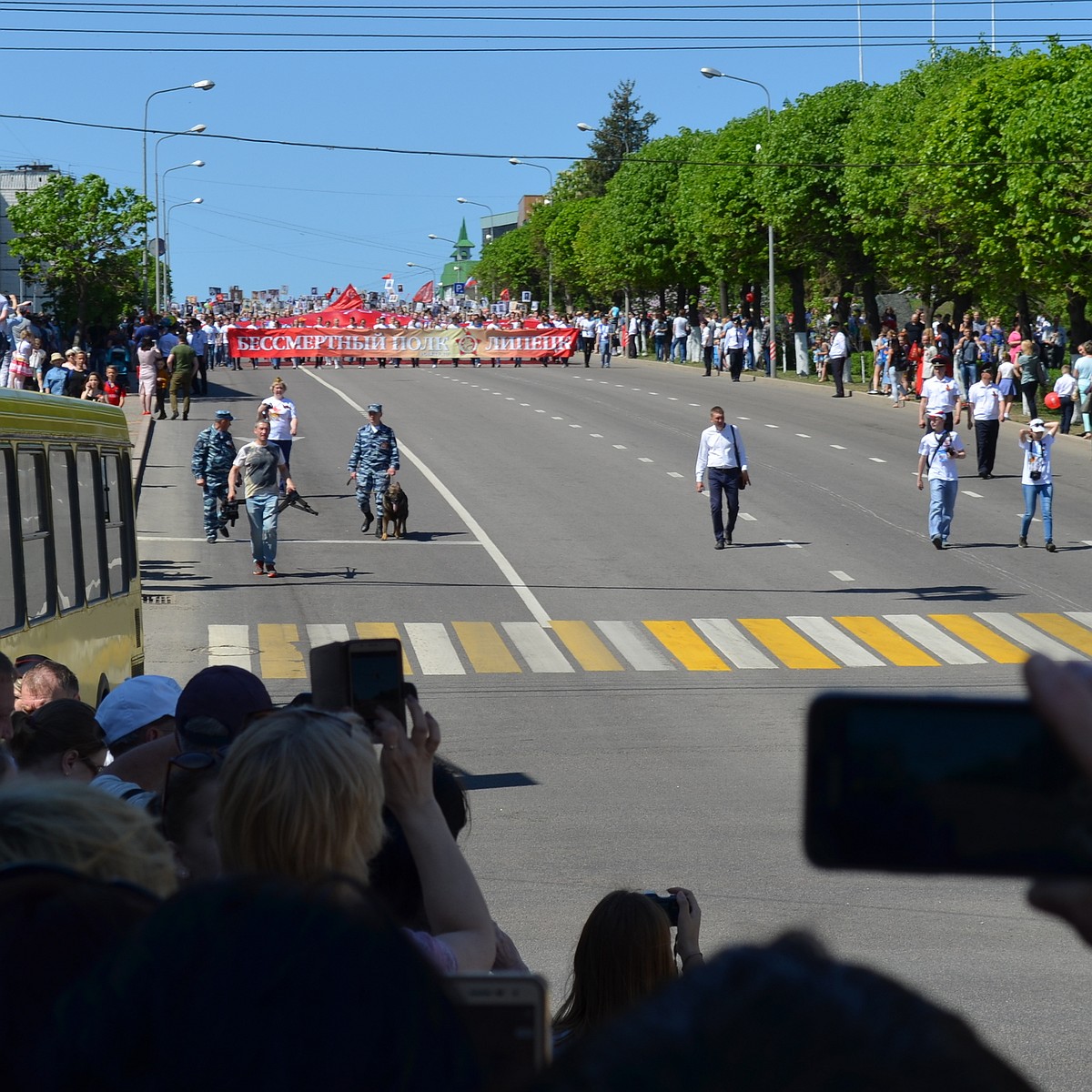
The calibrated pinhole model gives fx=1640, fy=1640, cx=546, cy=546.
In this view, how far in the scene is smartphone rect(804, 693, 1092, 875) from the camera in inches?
51.3

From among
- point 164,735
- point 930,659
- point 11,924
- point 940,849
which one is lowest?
point 930,659

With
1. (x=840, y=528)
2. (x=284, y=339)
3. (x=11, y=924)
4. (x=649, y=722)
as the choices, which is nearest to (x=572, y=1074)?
(x=11, y=924)

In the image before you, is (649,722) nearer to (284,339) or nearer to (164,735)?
(164,735)

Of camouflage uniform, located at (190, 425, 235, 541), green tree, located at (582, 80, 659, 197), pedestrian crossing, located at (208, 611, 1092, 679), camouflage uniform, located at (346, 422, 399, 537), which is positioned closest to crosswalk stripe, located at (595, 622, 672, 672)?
pedestrian crossing, located at (208, 611, 1092, 679)

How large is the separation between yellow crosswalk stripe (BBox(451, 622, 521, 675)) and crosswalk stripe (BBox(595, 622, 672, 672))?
1.25m

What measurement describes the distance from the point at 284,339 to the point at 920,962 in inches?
2207

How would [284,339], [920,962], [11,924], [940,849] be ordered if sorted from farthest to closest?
[284,339]
[920,962]
[11,924]
[940,849]

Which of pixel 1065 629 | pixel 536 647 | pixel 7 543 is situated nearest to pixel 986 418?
pixel 1065 629

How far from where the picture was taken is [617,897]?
4184 millimetres

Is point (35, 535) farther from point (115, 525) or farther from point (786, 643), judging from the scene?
point (786, 643)

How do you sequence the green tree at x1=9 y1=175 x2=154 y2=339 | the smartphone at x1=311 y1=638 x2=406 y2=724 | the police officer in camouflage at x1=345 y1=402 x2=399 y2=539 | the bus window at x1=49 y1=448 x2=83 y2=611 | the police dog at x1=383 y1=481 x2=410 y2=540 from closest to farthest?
1. the smartphone at x1=311 y1=638 x2=406 y2=724
2. the bus window at x1=49 y1=448 x2=83 y2=611
3. the police dog at x1=383 y1=481 x2=410 y2=540
4. the police officer in camouflage at x1=345 y1=402 x2=399 y2=539
5. the green tree at x1=9 y1=175 x2=154 y2=339

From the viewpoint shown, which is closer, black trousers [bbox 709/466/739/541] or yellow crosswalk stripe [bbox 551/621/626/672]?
yellow crosswalk stripe [bbox 551/621/626/672]

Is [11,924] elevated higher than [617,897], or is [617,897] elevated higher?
[11,924]

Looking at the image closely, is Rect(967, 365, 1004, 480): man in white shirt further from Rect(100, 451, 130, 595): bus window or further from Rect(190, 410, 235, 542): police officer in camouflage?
Rect(100, 451, 130, 595): bus window
